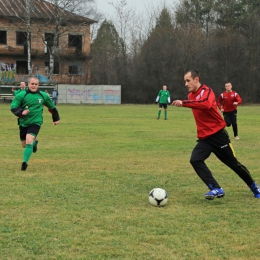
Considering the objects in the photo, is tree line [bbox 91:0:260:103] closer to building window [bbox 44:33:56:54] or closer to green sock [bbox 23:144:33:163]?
building window [bbox 44:33:56:54]

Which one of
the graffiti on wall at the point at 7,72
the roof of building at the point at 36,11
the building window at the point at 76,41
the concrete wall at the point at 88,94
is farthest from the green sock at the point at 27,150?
the building window at the point at 76,41

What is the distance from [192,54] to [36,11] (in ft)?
56.5

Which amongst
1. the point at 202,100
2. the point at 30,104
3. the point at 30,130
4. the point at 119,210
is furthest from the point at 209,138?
the point at 30,104

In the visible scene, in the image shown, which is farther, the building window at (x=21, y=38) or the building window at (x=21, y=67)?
the building window at (x=21, y=67)

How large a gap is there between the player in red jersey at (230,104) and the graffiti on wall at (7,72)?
37817 mm

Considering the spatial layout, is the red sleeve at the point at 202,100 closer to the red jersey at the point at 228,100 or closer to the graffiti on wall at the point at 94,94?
the red jersey at the point at 228,100

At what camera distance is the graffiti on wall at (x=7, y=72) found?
51.0 m

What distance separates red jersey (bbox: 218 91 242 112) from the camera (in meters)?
16.1

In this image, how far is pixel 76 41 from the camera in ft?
180

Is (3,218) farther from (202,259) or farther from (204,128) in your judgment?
(204,128)

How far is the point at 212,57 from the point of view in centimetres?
5556

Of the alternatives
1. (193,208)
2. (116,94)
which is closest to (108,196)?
(193,208)

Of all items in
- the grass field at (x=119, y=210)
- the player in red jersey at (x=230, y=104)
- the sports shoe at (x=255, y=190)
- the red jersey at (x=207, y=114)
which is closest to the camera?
the grass field at (x=119, y=210)

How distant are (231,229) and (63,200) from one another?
97.5 inches
